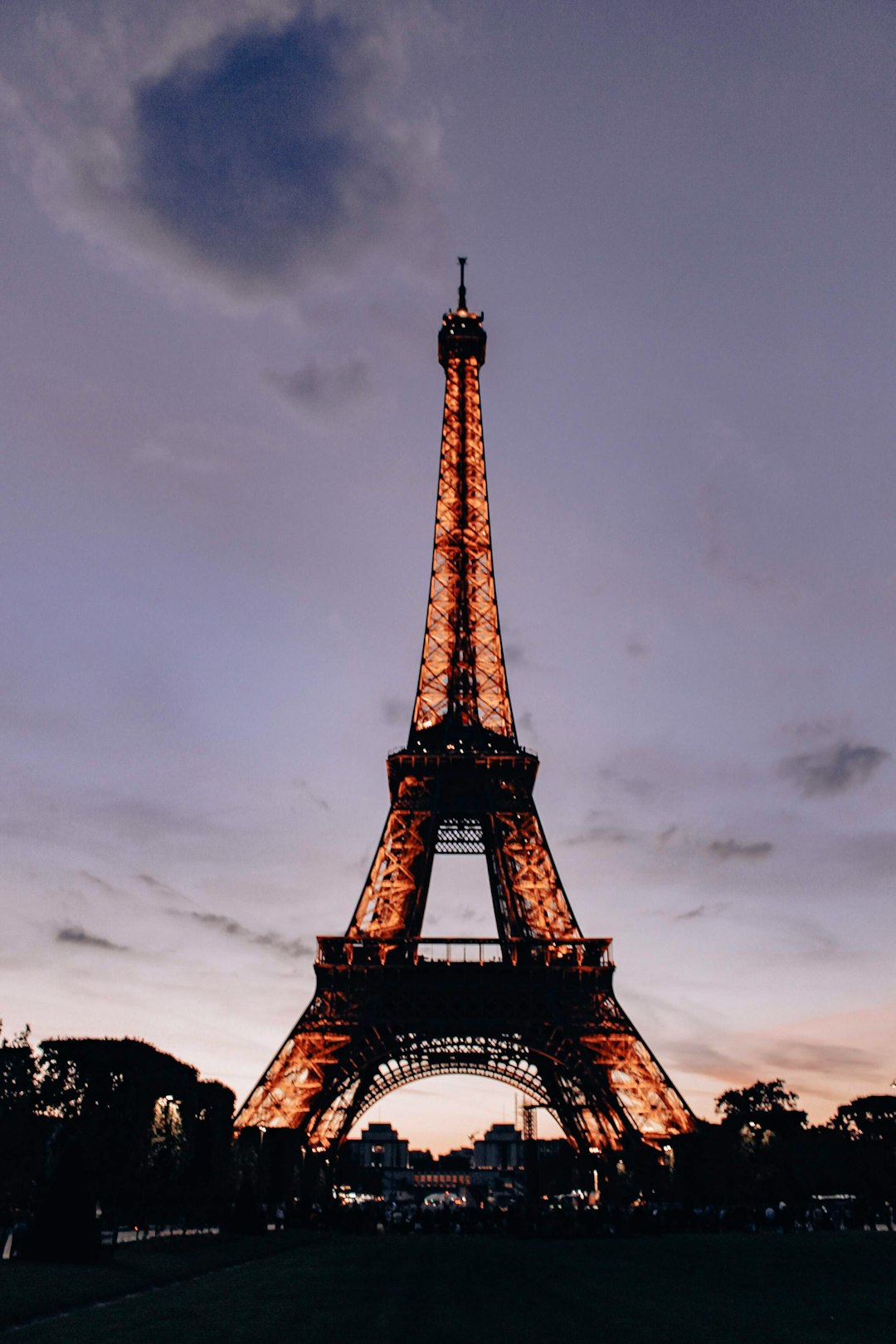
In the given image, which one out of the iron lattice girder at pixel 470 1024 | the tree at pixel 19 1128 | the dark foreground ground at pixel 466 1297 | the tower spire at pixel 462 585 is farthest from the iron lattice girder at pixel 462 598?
the dark foreground ground at pixel 466 1297

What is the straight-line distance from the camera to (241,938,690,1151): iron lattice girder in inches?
2697

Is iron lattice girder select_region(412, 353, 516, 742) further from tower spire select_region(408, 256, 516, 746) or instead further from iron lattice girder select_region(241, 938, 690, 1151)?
iron lattice girder select_region(241, 938, 690, 1151)

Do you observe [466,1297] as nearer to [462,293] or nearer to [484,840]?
[484,840]

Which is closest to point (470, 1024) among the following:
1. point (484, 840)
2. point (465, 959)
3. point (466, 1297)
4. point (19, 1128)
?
point (465, 959)

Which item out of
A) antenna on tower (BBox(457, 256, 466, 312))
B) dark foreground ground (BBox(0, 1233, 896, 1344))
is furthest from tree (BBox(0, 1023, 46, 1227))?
antenna on tower (BBox(457, 256, 466, 312))

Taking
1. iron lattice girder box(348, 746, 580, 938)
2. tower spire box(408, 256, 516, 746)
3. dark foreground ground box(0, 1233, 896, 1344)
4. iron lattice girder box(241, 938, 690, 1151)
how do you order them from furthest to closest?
tower spire box(408, 256, 516, 746) → iron lattice girder box(348, 746, 580, 938) → iron lattice girder box(241, 938, 690, 1151) → dark foreground ground box(0, 1233, 896, 1344)

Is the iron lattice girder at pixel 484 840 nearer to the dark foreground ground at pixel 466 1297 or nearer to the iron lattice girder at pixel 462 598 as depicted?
the iron lattice girder at pixel 462 598

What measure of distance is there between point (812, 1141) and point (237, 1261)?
260 feet

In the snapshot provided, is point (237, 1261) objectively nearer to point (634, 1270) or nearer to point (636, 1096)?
point (634, 1270)

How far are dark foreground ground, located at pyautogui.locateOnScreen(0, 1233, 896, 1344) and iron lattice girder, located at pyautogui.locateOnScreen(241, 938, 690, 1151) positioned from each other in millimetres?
25494

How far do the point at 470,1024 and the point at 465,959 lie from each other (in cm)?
436

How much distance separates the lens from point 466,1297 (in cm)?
2427

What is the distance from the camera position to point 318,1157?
80.1 meters

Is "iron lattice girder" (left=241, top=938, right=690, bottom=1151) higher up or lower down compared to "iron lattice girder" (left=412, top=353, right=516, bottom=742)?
lower down
